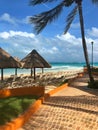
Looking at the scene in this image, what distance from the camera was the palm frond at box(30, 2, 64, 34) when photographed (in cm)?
2028

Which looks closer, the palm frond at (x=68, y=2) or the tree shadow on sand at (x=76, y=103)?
the tree shadow on sand at (x=76, y=103)

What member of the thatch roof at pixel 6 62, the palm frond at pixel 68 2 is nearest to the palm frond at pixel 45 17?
the palm frond at pixel 68 2

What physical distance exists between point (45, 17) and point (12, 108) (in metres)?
9.79

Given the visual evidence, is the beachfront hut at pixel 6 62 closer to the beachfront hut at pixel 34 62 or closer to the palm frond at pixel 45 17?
the beachfront hut at pixel 34 62

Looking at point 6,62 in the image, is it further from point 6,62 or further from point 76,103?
point 76,103

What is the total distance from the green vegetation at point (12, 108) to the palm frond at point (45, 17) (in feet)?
25.4

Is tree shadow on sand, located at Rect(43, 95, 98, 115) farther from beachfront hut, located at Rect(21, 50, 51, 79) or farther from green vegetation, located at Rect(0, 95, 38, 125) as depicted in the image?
beachfront hut, located at Rect(21, 50, 51, 79)

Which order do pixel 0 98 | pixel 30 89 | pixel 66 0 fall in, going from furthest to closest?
pixel 66 0
pixel 30 89
pixel 0 98

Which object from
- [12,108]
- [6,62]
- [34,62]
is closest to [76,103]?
[12,108]

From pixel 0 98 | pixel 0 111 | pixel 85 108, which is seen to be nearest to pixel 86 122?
pixel 85 108

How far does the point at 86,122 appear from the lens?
10.6m

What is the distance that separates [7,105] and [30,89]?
3.55 m

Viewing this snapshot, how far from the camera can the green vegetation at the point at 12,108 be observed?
34.4ft

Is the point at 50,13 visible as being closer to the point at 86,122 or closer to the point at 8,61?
the point at 8,61
